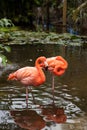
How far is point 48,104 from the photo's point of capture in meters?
7.07

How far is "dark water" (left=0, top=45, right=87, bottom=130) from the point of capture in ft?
19.8

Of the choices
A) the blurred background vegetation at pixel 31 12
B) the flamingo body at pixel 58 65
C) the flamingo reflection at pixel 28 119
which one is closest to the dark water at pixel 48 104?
the flamingo reflection at pixel 28 119

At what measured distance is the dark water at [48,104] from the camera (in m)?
6.05

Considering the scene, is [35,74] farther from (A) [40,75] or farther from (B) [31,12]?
(B) [31,12]

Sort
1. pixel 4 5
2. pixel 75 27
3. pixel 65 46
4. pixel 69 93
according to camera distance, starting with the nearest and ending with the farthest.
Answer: pixel 69 93 → pixel 65 46 → pixel 75 27 → pixel 4 5

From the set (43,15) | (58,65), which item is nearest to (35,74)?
(58,65)

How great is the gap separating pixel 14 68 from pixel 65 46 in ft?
15.4

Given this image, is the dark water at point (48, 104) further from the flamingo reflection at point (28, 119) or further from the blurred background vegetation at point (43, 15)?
the blurred background vegetation at point (43, 15)

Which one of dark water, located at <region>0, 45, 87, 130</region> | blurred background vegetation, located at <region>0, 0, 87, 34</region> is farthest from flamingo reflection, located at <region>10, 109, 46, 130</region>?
blurred background vegetation, located at <region>0, 0, 87, 34</region>

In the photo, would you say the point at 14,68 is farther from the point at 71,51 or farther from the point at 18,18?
the point at 18,18

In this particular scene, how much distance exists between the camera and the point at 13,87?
816 centimetres

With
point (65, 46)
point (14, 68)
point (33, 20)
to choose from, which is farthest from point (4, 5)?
point (14, 68)

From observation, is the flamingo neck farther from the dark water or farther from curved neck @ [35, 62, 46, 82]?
the dark water

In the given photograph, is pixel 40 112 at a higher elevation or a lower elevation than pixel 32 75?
lower
